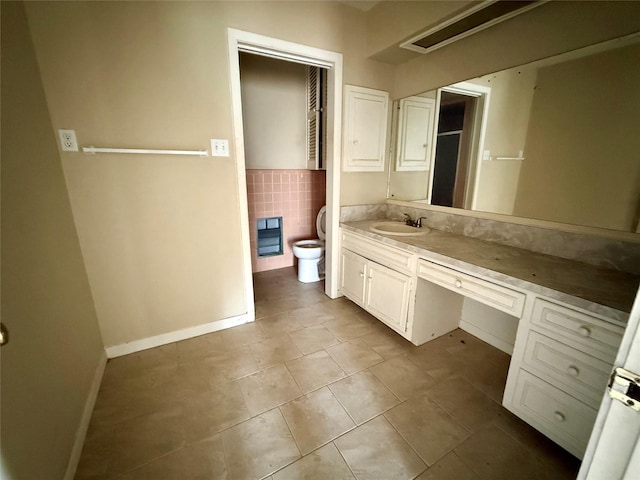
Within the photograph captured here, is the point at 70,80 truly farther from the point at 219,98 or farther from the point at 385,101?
the point at 385,101

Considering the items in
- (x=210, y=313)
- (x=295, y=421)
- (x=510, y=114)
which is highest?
(x=510, y=114)

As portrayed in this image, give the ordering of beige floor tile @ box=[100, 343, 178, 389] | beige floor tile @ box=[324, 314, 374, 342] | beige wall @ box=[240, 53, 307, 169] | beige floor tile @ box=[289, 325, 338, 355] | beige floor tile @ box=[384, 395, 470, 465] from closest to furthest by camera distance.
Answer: beige floor tile @ box=[384, 395, 470, 465] → beige floor tile @ box=[100, 343, 178, 389] → beige floor tile @ box=[289, 325, 338, 355] → beige floor tile @ box=[324, 314, 374, 342] → beige wall @ box=[240, 53, 307, 169]

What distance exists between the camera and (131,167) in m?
1.61

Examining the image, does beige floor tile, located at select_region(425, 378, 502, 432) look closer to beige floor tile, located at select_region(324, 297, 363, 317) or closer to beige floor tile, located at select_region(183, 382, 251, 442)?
beige floor tile, located at select_region(324, 297, 363, 317)

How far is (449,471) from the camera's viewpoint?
3.64 feet

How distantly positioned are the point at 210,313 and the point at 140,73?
1.61m

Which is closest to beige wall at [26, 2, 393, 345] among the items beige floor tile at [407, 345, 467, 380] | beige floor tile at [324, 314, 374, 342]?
beige floor tile at [324, 314, 374, 342]

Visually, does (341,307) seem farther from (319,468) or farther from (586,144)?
(586,144)

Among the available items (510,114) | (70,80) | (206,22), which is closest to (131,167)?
(70,80)

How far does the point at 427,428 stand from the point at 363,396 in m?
0.34

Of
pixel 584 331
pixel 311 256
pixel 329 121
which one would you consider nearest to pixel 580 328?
pixel 584 331

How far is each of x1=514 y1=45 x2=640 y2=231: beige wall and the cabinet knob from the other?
0.71 meters

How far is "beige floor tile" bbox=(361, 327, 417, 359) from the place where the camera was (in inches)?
72.3

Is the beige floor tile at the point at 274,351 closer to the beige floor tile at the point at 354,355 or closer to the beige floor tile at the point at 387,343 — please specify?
the beige floor tile at the point at 354,355
